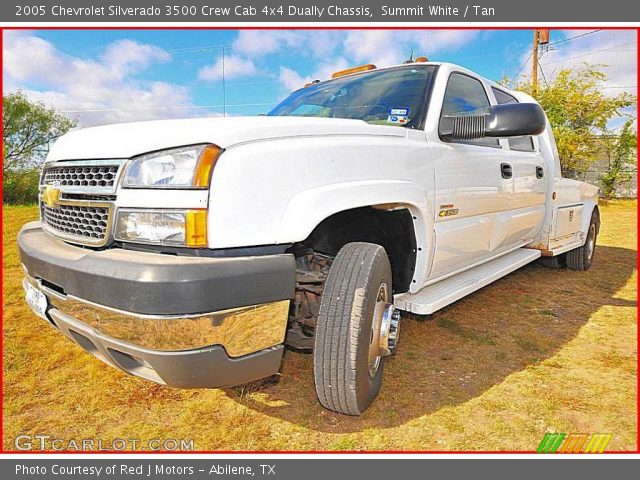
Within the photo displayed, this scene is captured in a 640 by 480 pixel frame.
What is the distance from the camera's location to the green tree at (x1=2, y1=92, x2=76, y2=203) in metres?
13.7

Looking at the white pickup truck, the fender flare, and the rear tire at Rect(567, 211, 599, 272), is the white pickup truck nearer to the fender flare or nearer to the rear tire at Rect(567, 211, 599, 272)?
the fender flare

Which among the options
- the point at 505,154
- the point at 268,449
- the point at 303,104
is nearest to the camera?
the point at 268,449

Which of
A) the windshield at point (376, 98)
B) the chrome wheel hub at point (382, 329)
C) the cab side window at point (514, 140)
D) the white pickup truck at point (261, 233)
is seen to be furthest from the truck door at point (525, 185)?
the chrome wheel hub at point (382, 329)

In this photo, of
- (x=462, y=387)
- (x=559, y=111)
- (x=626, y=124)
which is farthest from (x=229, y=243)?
(x=626, y=124)

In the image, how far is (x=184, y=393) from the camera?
2523 millimetres

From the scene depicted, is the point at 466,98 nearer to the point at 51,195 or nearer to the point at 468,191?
the point at 468,191

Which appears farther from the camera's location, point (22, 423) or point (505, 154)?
point (505, 154)

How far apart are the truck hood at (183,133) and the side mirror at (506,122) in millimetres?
838

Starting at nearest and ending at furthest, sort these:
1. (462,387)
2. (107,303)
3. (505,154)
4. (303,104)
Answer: (107,303) < (462,387) < (303,104) < (505,154)

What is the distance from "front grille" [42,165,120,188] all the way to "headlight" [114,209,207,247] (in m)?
0.18

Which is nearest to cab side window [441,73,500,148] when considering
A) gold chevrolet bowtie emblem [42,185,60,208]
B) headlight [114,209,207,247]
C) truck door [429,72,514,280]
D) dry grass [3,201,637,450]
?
truck door [429,72,514,280]

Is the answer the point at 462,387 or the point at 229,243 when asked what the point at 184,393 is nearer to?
the point at 229,243

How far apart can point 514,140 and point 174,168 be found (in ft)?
10.9

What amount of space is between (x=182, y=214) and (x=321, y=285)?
2.90 ft
